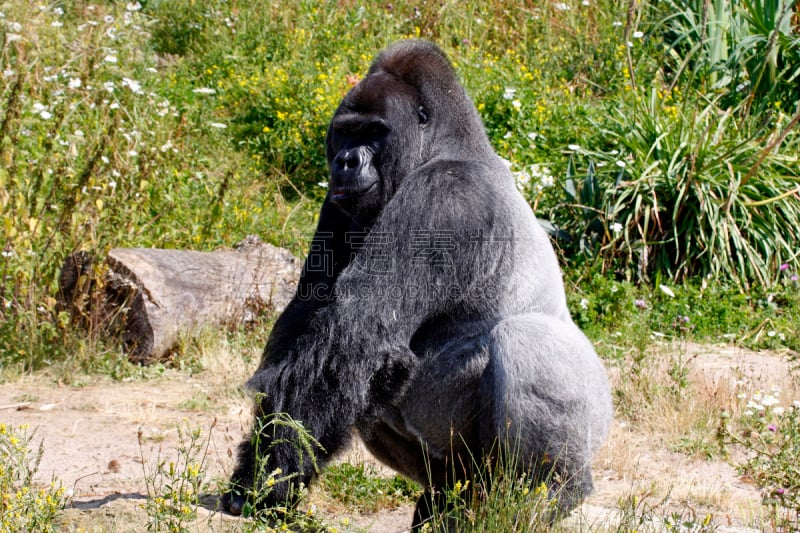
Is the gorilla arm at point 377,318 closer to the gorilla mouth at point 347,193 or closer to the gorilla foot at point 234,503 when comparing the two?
the gorilla foot at point 234,503

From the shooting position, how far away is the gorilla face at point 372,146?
12.1 feet

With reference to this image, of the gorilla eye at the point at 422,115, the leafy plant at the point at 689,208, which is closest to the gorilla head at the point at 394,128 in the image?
the gorilla eye at the point at 422,115

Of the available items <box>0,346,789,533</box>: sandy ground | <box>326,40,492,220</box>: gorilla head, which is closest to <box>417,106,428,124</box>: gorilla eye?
<box>326,40,492,220</box>: gorilla head

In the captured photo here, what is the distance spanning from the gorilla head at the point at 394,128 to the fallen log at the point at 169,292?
235cm

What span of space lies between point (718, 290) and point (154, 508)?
558 cm

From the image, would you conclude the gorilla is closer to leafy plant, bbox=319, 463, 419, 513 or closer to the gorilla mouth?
the gorilla mouth

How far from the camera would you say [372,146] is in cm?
375

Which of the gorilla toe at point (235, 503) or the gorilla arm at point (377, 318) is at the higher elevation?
the gorilla arm at point (377, 318)

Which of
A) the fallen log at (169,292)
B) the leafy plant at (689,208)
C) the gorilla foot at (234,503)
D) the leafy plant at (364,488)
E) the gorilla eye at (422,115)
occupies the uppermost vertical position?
the gorilla eye at (422,115)

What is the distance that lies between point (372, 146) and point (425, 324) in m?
0.78

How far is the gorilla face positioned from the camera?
370cm

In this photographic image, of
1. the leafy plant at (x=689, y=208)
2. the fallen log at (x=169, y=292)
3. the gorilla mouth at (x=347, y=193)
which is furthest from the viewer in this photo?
the leafy plant at (x=689, y=208)

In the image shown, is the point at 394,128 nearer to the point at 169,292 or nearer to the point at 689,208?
the point at 169,292

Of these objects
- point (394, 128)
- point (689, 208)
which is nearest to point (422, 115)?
point (394, 128)
